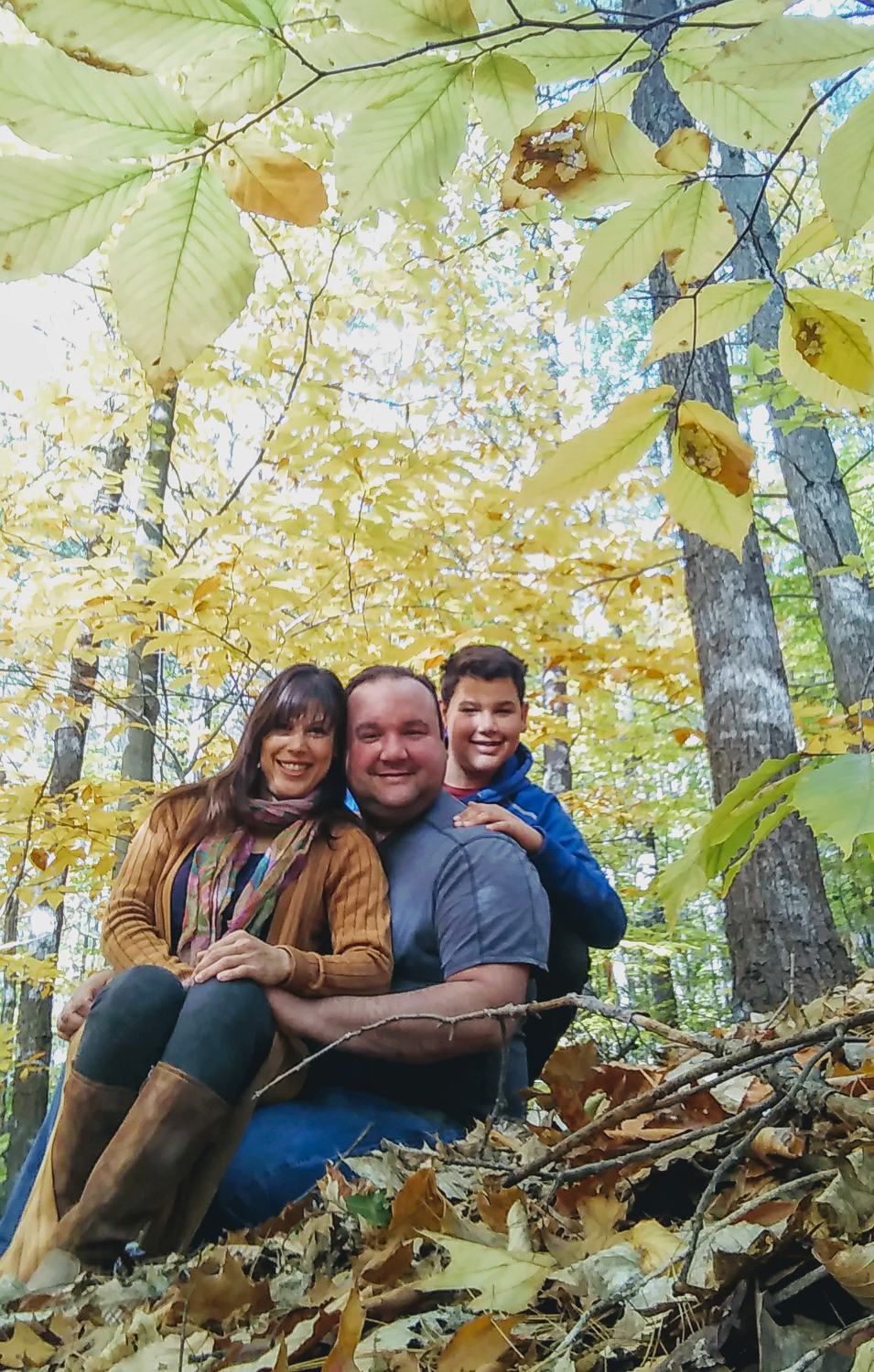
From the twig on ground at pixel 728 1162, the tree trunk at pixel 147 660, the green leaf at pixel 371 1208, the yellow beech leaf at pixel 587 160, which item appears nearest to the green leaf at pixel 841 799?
the twig on ground at pixel 728 1162

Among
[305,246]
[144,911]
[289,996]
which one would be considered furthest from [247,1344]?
[305,246]

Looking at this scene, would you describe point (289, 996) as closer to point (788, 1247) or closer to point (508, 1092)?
point (508, 1092)

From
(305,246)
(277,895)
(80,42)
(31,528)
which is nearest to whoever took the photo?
(80,42)

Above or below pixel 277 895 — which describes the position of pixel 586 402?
above

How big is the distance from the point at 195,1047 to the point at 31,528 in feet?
11.2

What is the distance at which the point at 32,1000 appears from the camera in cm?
680

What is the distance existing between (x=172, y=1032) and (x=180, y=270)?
147 cm

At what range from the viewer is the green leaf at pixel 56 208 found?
0.54 meters

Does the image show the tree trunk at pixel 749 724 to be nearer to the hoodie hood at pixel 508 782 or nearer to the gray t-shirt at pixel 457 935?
the hoodie hood at pixel 508 782

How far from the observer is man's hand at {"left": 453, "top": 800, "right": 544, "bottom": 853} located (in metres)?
2.13

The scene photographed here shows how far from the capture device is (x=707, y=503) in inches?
33.4

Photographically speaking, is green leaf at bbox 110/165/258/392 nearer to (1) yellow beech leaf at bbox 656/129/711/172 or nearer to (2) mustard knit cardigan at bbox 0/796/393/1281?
(1) yellow beech leaf at bbox 656/129/711/172

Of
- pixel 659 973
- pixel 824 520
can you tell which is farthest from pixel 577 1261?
pixel 659 973

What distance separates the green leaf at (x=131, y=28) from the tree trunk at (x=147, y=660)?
359cm
